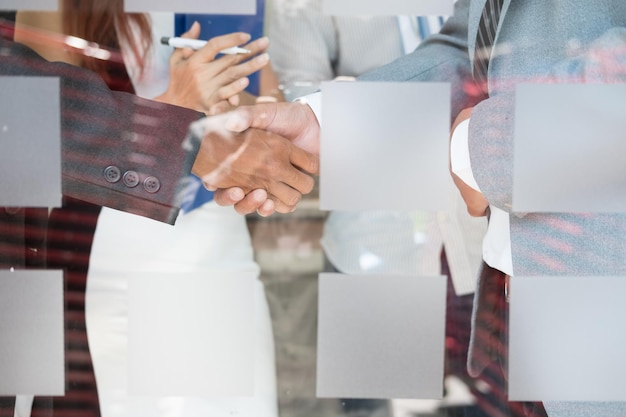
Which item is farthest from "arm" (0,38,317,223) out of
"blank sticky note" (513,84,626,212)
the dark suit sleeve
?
"blank sticky note" (513,84,626,212)

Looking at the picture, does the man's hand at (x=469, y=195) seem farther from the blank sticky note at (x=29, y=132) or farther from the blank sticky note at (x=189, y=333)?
the blank sticky note at (x=29, y=132)

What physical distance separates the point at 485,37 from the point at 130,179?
0.56 metres

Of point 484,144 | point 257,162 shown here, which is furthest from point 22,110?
point 484,144

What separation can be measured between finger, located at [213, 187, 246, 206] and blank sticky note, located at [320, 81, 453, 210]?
0.47 ft

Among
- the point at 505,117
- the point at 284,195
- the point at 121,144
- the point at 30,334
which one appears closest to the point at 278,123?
the point at 284,195

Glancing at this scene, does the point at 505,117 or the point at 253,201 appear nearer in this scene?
the point at 505,117

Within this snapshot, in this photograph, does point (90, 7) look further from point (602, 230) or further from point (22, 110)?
point (602, 230)

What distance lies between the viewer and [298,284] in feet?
3.75

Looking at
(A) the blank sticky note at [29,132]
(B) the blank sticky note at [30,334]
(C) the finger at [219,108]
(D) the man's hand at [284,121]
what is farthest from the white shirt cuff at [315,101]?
(B) the blank sticky note at [30,334]

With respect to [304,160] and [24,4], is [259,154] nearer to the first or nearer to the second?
[304,160]

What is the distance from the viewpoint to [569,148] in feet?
3.14

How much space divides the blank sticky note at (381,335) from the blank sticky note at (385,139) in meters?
0.14

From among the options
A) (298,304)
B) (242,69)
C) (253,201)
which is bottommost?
(298,304)

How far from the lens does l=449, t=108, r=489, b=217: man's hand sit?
101 centimetres
